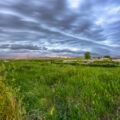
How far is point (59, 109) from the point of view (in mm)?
3246

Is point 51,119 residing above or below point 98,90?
below

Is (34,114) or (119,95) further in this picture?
(119,95)

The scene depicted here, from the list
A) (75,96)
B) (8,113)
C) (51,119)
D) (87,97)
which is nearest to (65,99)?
(75,96)

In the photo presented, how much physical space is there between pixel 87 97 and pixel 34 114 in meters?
2.10

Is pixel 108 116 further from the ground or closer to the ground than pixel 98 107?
closer to the ground

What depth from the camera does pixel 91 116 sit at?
8.78ft

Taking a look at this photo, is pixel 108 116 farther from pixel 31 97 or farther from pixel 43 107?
pixel 31 97

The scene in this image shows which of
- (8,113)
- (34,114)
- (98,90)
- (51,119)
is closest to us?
(8,113)

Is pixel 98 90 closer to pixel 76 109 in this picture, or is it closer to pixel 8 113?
pixel 76 109

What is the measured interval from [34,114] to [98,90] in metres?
2.96

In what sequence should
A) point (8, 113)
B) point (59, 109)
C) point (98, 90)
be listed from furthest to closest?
1. point (98, 90)
2. point (59, 109)
3. point (8, 113)

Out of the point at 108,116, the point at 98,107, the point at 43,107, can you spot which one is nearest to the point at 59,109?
the point at 43,107

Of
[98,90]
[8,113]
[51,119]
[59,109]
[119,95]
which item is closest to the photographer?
[8,113]

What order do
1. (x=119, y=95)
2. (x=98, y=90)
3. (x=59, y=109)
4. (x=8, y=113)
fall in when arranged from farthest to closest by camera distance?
1. (x=98, y=90)
2. (x=119, y=95)
3. (x=59, y=109)
4. (x=8, y=113)
